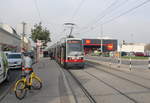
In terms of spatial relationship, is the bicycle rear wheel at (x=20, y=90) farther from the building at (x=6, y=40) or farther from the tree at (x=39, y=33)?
the tree at (x=39, y=33)

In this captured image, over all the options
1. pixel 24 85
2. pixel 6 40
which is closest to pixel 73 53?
pixel 24 85

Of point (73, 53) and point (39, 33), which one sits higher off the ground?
point (39, 33)

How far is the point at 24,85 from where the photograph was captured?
8.02m

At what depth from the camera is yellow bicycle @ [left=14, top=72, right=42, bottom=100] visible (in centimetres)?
781

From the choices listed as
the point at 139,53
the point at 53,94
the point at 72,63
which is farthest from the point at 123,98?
the point at 139,53

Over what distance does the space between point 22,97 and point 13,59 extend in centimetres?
1303

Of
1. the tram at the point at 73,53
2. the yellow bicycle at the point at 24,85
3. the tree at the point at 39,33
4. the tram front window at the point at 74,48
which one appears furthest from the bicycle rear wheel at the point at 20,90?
the tree at the point at 39,33

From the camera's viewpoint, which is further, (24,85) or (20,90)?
(24,85)

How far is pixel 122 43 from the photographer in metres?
24.1

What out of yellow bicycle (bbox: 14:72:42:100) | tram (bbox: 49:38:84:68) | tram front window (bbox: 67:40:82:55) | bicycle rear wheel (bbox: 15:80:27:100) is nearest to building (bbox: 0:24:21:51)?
tram (bbox: 49:38:84:68)

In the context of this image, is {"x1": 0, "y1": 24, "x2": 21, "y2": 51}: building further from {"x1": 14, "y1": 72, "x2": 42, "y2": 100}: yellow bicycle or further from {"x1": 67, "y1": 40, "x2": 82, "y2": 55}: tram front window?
{"x1": 14, "y1": 72, "x2": 42, "y2": 100}: yellow bicycle

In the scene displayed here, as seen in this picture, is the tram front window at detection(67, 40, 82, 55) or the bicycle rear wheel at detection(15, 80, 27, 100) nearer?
the bicycle rear wheel at detection(15, 80, 27, 100)

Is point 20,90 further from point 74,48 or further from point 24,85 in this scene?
point 74,48

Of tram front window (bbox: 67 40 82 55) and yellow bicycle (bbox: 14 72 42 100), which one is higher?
tram front window (bbox: 67 40 82 55)
